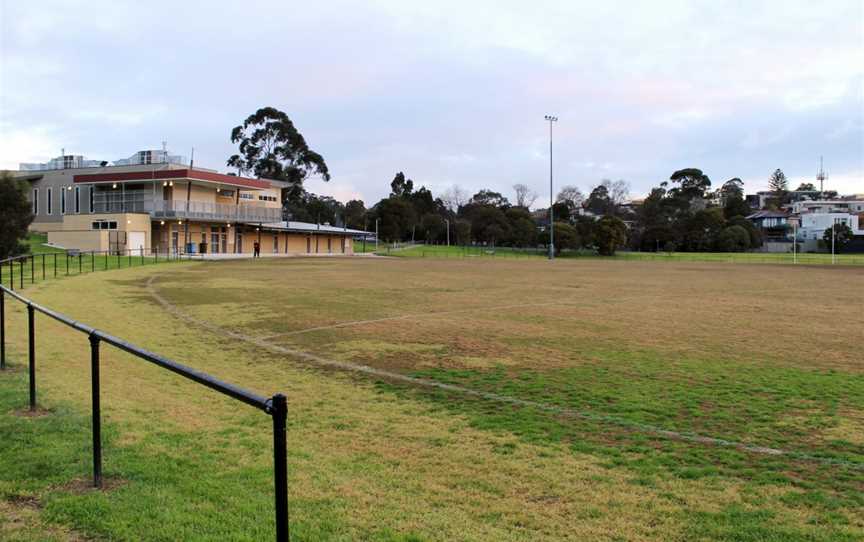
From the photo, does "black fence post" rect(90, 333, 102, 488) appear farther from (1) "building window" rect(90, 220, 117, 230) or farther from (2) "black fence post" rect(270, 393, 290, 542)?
(1) "building window" rect(90, 220, 117, 230)

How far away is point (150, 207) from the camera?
210 feet

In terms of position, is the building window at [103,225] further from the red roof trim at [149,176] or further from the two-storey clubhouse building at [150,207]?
the red roof trim at [149,176]

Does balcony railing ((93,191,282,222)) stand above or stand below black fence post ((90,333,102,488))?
above

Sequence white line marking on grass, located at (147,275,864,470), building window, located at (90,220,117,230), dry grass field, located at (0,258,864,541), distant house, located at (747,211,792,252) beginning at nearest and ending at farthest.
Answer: dry grass field, located at (0,258,864,541)
white line marking on grass, located at (147,275,864,470)
building window, located at (90,220,117,230)
distant house, located at (747,211,792,252)

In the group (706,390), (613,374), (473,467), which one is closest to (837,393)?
(706,390)

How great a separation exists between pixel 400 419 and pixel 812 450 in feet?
13.0

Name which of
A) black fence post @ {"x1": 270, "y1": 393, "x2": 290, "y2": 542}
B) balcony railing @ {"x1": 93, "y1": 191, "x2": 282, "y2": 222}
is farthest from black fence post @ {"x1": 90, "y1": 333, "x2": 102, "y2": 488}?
balcony railing @ {"x1": 93, "y1": 191, "x2": 282, "y2": 222}

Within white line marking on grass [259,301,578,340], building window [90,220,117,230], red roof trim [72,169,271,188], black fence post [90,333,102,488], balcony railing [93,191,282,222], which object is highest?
red roof trim [72,169,271,188]

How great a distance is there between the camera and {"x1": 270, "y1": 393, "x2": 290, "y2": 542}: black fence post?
2.69 meters

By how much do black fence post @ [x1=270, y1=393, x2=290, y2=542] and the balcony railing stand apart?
6429 centimetres

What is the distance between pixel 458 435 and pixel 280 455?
393 cm

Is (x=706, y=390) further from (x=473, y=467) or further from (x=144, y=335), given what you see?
(x=144, y=335)

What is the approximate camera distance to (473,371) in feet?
32.3

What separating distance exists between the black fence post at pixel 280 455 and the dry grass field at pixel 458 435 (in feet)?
4.35
